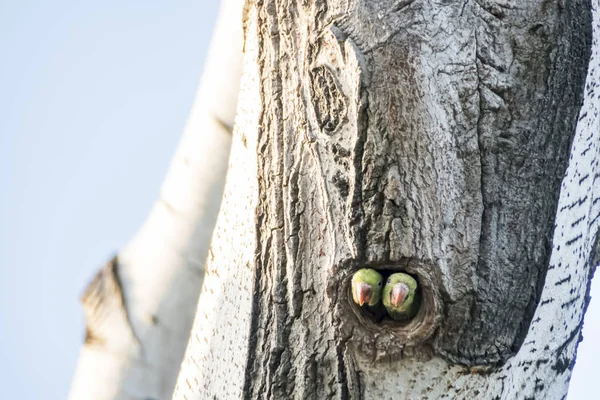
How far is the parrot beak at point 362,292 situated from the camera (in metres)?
0.75

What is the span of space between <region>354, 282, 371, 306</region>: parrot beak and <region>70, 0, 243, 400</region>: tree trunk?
18.7 inches

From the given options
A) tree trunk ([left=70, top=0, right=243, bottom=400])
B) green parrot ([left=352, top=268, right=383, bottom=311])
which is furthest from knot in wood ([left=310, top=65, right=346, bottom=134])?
tree trunk ([left=70, top=0, right=243, bottom=400])

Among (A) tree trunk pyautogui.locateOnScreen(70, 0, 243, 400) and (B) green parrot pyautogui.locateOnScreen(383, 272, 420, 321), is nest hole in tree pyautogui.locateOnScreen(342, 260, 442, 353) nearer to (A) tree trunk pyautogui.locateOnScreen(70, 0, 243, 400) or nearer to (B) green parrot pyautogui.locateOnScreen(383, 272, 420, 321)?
(B) green parrot pyautogui.locateOnScreen(383, 272, 420, 321)

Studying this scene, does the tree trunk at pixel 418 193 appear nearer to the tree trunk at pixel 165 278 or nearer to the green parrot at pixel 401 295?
the green parrot at pixel 401 295

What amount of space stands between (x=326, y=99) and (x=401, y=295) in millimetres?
195

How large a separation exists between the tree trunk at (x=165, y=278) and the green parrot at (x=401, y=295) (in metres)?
0.48

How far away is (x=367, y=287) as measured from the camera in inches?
29.7

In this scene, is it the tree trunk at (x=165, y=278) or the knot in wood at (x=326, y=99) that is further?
the tree trunk at (x=165, y=278)

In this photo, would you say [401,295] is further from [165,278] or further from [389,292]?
[165,278]

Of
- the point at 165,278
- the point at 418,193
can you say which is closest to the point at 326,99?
the point at 418,193

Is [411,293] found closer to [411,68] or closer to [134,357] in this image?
[411,68]

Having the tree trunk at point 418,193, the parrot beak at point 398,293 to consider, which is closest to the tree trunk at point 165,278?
the tree trunk at point 418,193

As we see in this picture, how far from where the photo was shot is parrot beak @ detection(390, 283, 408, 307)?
750 millimetres

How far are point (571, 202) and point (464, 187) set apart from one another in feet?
0.52
